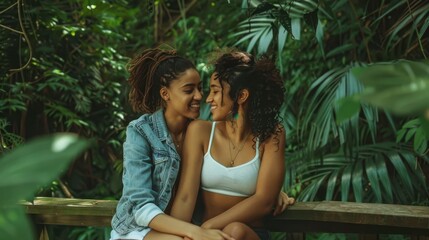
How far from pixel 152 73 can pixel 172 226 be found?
572mm

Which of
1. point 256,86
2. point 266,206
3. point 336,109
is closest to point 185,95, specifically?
point 256,86

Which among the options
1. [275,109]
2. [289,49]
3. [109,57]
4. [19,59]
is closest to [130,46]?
[109,57]

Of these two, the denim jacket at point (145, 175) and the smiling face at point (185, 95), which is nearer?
the denim jacket at point (145, 175)

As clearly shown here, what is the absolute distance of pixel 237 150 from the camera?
7.94 ft

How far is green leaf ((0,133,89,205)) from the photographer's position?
485 mm

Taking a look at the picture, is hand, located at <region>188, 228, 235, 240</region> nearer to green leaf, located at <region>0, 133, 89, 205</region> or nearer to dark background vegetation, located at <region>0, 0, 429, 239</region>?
dark background vegetation, located at <region>0, 0, 429, 239</region>

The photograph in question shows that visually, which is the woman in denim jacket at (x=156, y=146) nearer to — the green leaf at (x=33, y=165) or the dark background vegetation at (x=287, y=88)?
the dark background vegetation at (x=287, y=88)

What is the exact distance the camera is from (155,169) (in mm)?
2336

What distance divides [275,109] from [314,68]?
2.13 meters

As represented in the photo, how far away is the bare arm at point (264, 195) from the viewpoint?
7.44ft

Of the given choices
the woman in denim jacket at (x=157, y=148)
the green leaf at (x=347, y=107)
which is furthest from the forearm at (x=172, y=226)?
the green leaf at (x=347, y=107)

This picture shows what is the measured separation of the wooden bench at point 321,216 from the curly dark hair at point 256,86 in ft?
0.99

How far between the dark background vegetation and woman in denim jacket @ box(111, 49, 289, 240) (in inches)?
35.7

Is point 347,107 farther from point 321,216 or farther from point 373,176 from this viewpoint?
→ point 373,176
